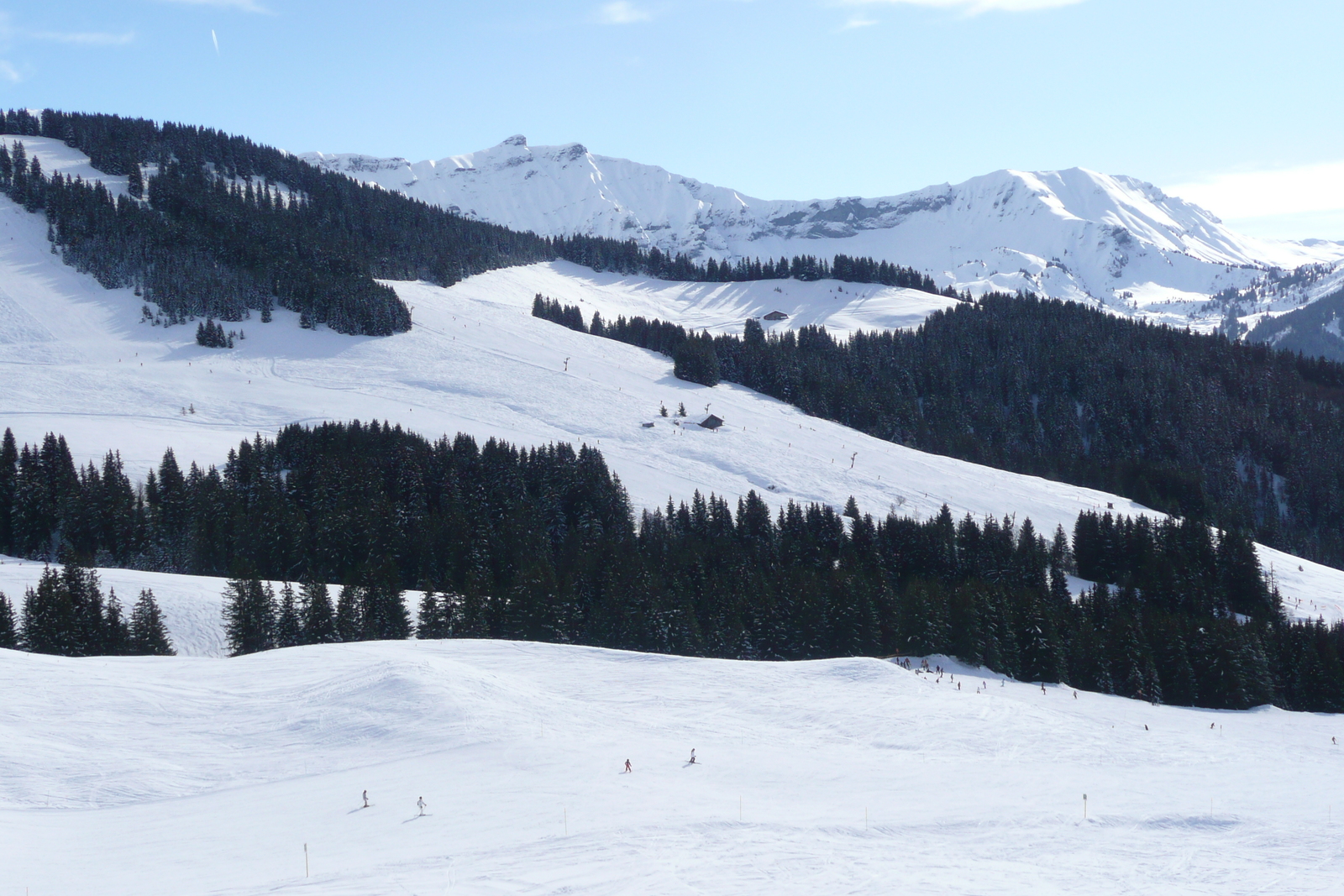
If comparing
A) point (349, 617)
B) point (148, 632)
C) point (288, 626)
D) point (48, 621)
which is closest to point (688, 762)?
point (349, 617)

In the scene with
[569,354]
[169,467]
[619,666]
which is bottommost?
[619,666]

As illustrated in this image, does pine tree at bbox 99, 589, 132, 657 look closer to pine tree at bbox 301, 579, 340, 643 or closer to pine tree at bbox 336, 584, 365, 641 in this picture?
pine tree at bbox 301, 579, 340, 643

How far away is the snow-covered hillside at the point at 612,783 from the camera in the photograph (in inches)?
891

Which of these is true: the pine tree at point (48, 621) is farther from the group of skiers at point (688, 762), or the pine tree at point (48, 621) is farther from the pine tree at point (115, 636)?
the group of skiers at point (688, 762)

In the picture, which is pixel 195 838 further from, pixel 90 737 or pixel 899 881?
pixel 899 881

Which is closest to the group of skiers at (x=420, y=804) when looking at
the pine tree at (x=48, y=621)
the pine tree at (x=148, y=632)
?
the pine tree at (x=148, y=632)

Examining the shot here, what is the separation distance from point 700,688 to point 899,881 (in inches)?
832

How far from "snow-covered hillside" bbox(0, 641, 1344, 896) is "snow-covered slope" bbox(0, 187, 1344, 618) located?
53485mm

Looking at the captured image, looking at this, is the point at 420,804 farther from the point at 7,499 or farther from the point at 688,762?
the point at 7,499

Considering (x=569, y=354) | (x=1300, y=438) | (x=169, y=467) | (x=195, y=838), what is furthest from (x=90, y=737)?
(x=1300, y=438)

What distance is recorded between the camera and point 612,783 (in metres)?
29.1

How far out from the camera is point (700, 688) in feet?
140

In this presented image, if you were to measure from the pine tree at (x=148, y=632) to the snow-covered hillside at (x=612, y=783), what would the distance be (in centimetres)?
863

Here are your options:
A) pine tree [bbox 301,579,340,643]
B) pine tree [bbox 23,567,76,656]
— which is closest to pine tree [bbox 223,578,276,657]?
pine tree [bbox 301,579,340,643]
